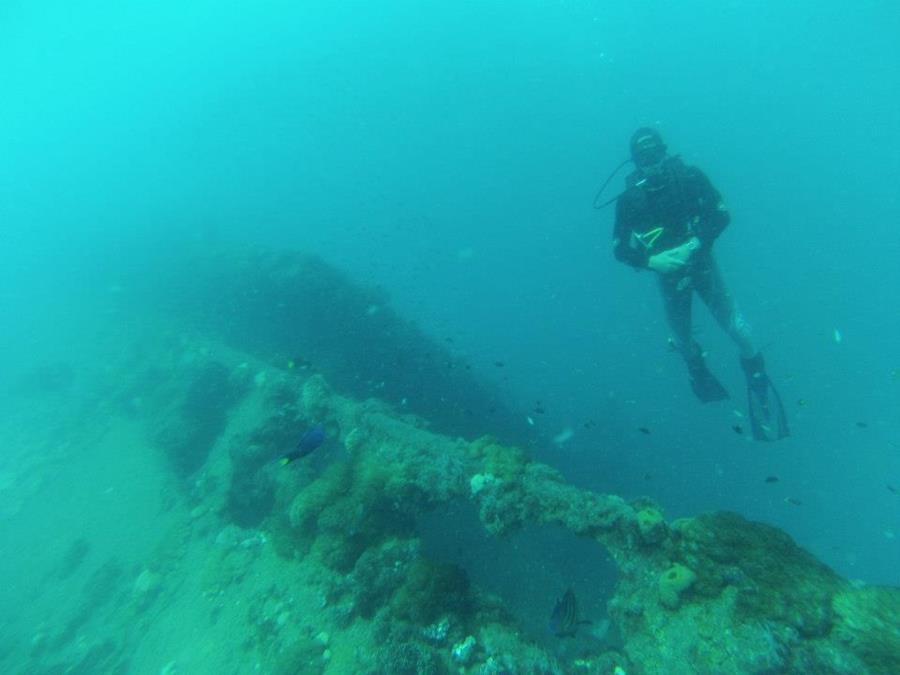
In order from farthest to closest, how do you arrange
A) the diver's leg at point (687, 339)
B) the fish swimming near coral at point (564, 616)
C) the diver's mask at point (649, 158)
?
1. the diver's leg at point (687, 339)
2. the diver's mask at point (649, 158)
3. the fish swimming near coral at point (564, 616)

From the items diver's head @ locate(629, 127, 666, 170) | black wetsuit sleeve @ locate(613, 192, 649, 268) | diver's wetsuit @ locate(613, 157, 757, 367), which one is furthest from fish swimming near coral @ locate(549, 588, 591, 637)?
diver's head @ locate(629, 127, 666, 170)

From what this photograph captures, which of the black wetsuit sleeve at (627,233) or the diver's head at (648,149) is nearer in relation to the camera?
the black wetsuit sleeve at (627,233)

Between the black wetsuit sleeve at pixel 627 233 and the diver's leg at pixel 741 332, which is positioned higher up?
the black wetsuit sleeve at pixel 627 233

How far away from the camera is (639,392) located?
22.3m

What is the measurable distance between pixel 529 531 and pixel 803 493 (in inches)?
792

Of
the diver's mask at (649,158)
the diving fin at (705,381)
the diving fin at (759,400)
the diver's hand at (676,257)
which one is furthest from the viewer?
the diving fin at (705,381)

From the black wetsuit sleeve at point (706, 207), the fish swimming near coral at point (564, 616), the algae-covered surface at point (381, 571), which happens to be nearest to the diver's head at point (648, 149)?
the black wetsuit sleeve at point (706, 207)

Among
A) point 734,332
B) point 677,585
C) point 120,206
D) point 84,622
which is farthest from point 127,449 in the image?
point 120,206

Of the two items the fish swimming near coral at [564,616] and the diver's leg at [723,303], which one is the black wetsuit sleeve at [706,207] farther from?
the fish swimming near coral at [564,616]

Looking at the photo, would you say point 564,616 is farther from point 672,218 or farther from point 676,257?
point 672,218

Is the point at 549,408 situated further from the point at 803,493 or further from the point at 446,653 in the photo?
the point at 446,653

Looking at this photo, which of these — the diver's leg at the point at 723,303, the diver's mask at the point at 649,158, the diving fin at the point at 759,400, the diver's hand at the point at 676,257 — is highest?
the diver's mask at the point at 649,158

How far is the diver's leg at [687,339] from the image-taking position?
35.5 feet

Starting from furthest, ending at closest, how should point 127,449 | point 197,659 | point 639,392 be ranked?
1. point 639,392
2. point 127,449
3. point 197,659
